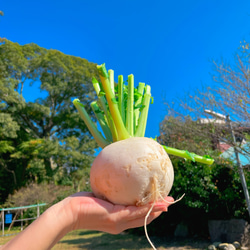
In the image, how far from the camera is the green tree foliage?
1858cm

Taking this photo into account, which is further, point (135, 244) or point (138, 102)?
point (135, 244)

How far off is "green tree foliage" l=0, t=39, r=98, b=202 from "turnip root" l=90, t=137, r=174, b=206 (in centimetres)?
1657

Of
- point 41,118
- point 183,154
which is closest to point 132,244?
point 183,154

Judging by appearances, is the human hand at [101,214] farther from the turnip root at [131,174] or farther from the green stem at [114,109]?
the green stem at [114,109]

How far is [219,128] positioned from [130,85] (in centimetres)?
521

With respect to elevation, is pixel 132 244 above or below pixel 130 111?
below

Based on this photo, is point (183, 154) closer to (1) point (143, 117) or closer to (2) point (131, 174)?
(1) point (143, 117)

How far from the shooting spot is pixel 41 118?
21.4 m

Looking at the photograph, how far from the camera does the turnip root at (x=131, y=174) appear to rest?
6.79 feet

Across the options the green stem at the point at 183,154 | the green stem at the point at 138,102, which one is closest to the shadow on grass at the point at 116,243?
the green stem at the point at 183,154

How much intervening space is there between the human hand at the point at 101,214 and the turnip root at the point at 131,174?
94 mm

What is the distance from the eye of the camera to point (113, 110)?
2.48 m

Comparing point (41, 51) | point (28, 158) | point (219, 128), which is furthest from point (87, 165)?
point (219, 128)

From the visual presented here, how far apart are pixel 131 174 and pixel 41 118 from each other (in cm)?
2085
